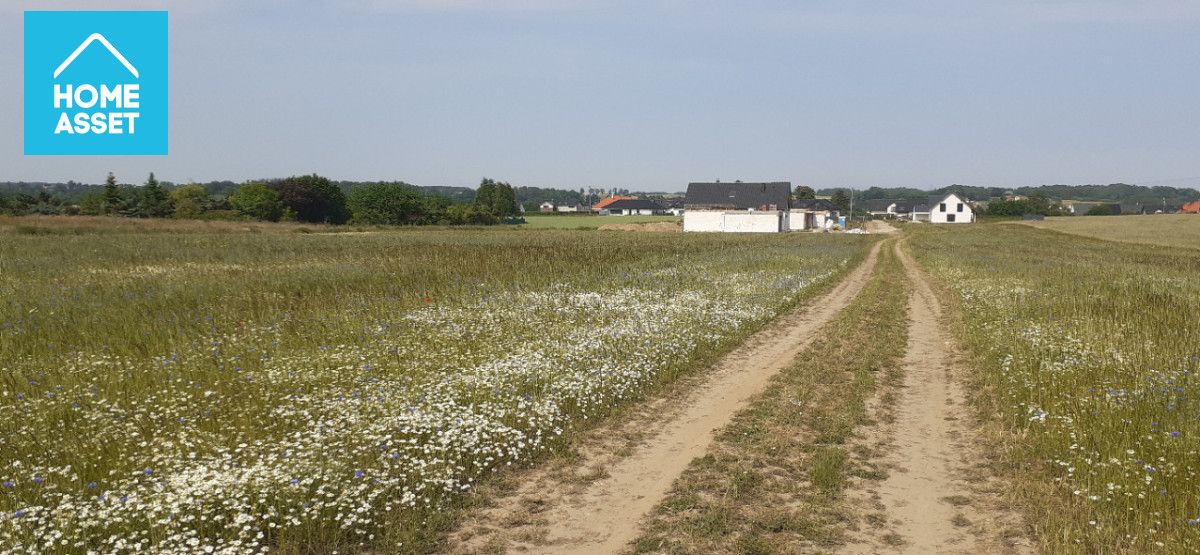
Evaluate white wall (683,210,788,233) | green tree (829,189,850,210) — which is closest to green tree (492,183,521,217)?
white wall (683,210,788,233)

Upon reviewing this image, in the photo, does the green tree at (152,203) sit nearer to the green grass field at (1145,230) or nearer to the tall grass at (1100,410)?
the tall grass at (1100,410)

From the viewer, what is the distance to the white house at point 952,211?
408ft

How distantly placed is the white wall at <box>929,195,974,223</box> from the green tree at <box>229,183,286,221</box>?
391 ft

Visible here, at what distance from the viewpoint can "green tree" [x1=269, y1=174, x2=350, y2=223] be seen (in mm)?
101625

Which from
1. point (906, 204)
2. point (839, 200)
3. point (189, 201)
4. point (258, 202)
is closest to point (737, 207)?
point (258, 202)

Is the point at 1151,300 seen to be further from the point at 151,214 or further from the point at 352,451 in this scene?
the point at 151,214

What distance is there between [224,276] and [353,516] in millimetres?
20232

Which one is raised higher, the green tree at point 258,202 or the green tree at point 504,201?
the green tree at point 504,201

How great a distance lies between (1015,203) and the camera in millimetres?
140250

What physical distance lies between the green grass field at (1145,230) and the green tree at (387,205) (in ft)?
314

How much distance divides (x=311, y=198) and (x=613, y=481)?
10846 cm

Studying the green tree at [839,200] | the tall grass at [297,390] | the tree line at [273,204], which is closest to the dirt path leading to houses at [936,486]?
the tall grass at [297,390]

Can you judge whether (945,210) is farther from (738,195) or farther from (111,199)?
(111,199)

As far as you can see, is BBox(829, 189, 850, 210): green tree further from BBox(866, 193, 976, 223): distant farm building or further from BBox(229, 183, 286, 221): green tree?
BBox(229, 183, 286, 221): green tree
